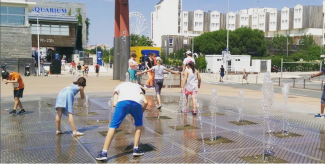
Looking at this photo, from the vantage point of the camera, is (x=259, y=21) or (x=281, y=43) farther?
(x=259, y=21)

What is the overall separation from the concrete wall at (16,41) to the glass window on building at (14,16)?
745 mm

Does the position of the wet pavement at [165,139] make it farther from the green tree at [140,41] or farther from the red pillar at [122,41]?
the green tree at [140,41]

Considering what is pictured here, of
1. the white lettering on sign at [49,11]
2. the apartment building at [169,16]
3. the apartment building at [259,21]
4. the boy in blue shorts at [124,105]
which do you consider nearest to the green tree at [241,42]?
the apartment building at [259,21]

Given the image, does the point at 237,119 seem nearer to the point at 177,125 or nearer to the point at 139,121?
the point at 177,125

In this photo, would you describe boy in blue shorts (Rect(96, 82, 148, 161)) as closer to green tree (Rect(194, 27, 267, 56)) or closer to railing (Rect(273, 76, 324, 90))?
railing (Rect(273, 76, 324, 90))

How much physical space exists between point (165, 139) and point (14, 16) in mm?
34509

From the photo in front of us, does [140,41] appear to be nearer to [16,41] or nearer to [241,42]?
[241,42]

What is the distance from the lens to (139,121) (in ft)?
18.3

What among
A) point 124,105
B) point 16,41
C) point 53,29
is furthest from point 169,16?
point 124,105

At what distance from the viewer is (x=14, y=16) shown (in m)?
36.7

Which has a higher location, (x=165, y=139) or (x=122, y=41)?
(x=122, y=41)

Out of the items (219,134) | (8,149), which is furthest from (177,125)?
(8,149)

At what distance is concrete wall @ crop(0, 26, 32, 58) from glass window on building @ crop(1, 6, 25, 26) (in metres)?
0.75

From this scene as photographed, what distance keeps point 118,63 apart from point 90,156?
62.4ft
